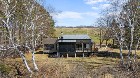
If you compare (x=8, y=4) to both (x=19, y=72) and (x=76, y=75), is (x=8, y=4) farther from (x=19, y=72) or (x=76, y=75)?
(x=76, y=75)

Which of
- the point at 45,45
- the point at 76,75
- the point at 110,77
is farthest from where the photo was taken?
the point at 45,45

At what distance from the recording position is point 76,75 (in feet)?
68.1

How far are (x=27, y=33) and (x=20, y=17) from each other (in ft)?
8.70

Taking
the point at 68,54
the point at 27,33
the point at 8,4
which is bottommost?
the point at 68,54

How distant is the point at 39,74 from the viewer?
30.0 meters

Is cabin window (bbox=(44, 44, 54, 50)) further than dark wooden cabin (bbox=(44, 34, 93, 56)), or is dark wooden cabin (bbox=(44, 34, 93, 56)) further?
cabin window (bbox=(44, 44, 54, 50))

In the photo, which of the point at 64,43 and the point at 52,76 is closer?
the point at 52,76

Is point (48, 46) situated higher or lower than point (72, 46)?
lower

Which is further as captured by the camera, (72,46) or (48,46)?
(48,46)

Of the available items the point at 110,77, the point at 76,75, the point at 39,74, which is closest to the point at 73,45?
the point at 39,74

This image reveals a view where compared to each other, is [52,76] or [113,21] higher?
[113,21]

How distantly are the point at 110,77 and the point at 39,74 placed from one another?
8143mm

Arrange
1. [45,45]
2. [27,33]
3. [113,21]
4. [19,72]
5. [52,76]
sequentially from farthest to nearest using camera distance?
1. [45,45]
2. [27,33]
3. [113,21]
4. [19,72]
5. [52,76]

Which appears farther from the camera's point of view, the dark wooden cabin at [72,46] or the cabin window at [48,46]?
the cabin window at [48,46]
